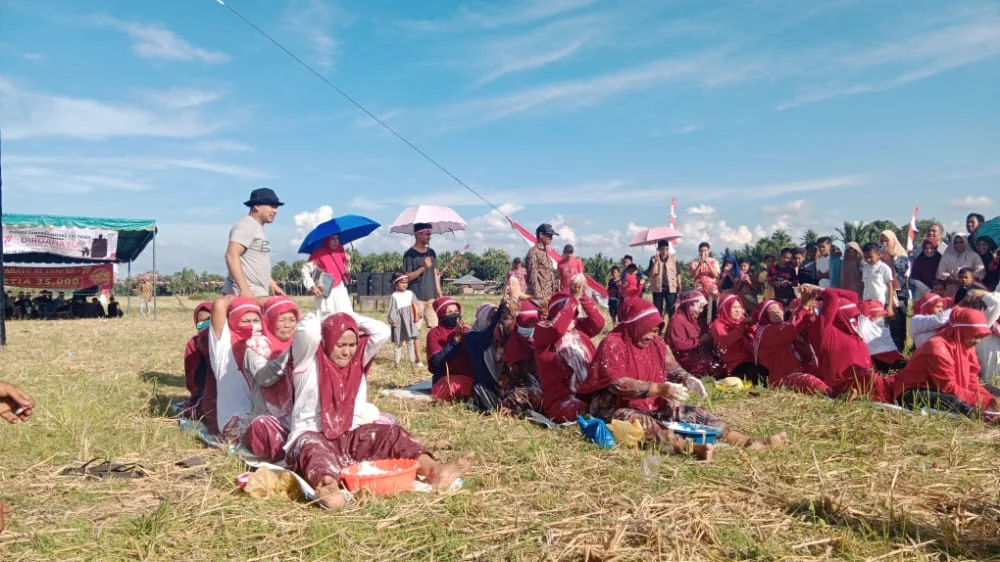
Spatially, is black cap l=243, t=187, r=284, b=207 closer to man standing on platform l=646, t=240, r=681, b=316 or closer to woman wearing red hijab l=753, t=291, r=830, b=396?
woman wearing red hijab l=753, t=291, r=830, b=396

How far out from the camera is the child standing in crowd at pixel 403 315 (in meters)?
9.80

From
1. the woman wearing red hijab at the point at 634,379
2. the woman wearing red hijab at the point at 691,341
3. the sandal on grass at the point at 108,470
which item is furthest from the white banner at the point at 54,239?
the woman wearing red hijab at the point at 634,379

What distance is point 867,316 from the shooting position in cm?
830

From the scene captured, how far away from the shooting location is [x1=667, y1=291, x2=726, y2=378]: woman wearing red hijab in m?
8.34

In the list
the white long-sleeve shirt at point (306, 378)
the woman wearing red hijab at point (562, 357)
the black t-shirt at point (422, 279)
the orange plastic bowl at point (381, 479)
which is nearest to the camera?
the orange plastic bowl at point (381, 479)

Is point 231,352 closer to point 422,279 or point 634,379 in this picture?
point 634,379

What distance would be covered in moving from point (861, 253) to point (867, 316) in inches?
76.9

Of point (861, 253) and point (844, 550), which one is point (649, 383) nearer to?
point (844, 550)

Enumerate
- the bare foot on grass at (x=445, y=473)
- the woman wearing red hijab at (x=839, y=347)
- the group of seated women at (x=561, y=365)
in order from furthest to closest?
the woman wearing red hijab at (x=839, y=347) → the group of seated women at (x=561, y=365) → the bare foot on grass at (x=445, y=473)

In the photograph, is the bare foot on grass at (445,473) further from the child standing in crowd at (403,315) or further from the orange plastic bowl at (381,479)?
the child standing in crowd at (403,315)

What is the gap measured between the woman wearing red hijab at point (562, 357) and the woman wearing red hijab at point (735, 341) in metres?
2.47

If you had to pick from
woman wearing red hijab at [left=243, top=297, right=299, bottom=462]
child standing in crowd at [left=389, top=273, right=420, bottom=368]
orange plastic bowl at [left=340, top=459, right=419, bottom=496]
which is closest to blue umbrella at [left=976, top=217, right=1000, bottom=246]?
child standing in crowd at [left=389, top=273, right=420, bottom=368]

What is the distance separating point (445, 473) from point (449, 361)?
3.13 meters

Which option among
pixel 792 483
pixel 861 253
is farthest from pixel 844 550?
pixel 861 253
